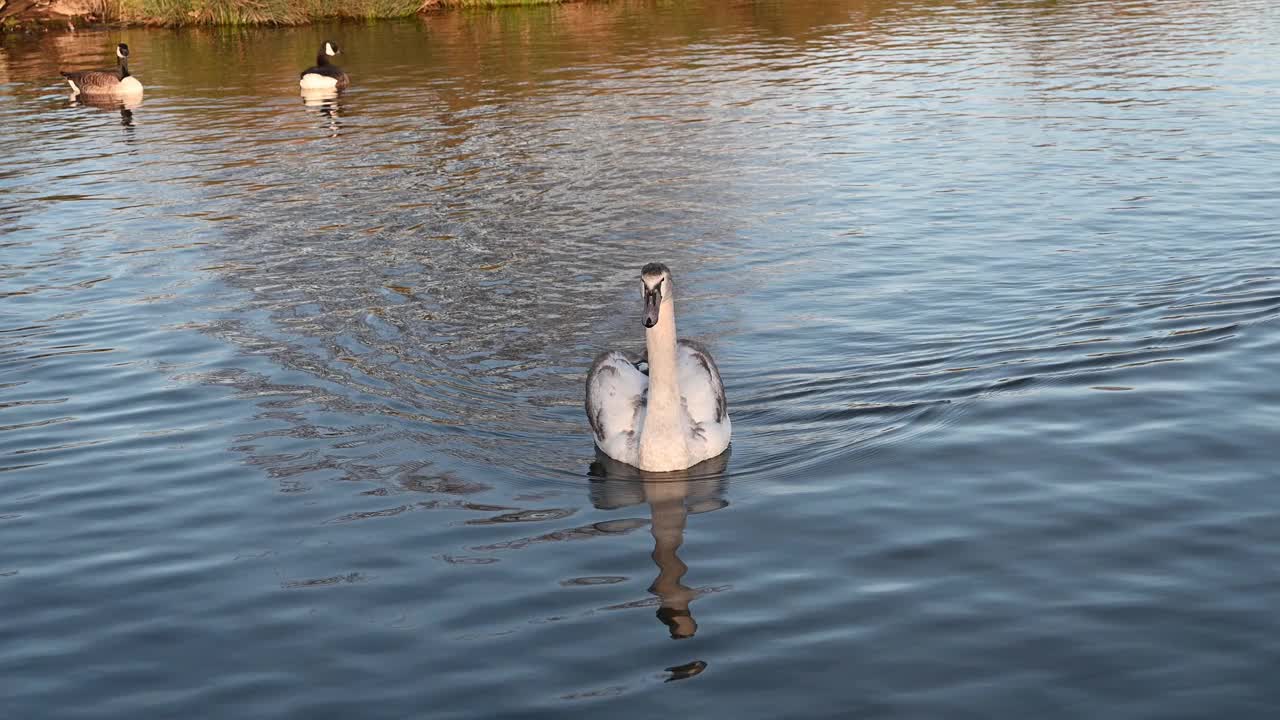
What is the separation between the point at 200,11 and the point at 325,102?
20.2 metres

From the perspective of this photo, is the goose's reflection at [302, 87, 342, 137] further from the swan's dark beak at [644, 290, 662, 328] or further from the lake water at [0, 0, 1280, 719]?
the swan's dark beak at [644, 290, 662, 328]

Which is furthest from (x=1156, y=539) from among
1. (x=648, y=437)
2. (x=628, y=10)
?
(x=628, y=10)

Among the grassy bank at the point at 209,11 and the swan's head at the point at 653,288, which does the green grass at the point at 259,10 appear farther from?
the swan's head at the point at 653,288

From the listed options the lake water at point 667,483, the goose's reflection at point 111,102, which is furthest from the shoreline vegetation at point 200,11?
the lake water at point 667,483

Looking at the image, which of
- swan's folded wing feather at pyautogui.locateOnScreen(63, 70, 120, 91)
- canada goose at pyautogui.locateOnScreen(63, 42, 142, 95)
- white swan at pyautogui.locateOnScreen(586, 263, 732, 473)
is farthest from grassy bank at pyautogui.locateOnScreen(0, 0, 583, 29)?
white swan at pyautogui.locateOnScreen(586, 263, 732, 473)

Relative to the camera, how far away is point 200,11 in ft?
169

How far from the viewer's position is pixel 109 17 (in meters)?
55.1

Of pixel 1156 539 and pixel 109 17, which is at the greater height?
pixel 109 17

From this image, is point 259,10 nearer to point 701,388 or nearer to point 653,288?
point 701,388

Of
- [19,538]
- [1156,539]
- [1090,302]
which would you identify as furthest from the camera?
[1090,302]

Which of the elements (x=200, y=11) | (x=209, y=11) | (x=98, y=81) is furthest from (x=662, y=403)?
(x=200, y=11)

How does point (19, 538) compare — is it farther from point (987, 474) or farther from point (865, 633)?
point (987, 474)

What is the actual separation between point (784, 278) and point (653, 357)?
6289 millimetres

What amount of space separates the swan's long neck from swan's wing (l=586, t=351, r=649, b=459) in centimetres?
23
